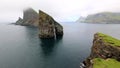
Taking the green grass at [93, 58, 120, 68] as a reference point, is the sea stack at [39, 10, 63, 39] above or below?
above

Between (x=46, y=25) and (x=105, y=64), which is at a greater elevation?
(x=46, y=25)

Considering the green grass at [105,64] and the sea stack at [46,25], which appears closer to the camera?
the green grass at [105,64]

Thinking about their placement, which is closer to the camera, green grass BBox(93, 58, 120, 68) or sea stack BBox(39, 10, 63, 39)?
green grass BBox(93, 58, 120, 68)

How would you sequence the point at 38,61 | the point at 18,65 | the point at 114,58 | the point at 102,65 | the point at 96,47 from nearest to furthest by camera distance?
the point at 102,65
the point at 114,58
the point at 96,47
the point at 18,65
the point at 38,61

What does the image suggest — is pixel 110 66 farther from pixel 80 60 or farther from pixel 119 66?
pixel 80 60

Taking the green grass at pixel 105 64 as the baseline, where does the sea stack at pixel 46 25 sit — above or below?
above

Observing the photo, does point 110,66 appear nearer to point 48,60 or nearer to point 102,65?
point 102,65

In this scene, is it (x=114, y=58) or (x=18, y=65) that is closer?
(x=114, y=58)

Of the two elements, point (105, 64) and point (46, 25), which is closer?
point (105, 64)

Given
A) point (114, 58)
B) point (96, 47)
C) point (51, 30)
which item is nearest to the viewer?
point (114, 58)

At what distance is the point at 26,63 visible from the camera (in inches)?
2721

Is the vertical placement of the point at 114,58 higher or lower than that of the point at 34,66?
higher

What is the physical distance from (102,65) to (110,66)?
2207 mm

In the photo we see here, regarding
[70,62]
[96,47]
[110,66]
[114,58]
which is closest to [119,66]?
[110,66]
